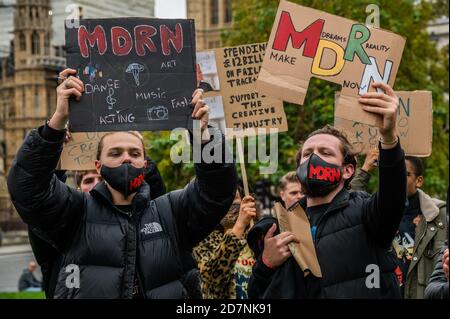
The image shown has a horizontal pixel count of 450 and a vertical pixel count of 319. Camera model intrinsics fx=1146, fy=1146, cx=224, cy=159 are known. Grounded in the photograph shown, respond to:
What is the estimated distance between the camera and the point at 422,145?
21.9ft

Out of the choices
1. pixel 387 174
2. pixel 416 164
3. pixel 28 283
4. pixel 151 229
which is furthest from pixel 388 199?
pixel 28 283

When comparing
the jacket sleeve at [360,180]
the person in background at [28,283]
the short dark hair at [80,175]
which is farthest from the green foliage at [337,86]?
the short dark hair at [80,175]

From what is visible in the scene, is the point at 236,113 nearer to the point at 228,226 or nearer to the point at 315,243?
the point at 228,226

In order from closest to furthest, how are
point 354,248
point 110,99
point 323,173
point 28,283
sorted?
point 354,248, point 323,173, point 110,99, point 28,283

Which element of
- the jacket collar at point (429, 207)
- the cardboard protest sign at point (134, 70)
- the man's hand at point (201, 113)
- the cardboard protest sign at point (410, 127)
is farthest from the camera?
the jacket collar at point (429, 207)

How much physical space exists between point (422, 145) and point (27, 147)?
99.3 inches

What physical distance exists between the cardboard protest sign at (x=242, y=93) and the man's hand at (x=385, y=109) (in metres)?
2.45

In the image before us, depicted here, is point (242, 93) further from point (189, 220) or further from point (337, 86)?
point (337, 86)

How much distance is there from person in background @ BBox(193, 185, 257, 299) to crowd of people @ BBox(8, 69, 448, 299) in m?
1.04

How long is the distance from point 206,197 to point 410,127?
1952 millimetres

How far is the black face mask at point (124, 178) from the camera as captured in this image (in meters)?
5.41

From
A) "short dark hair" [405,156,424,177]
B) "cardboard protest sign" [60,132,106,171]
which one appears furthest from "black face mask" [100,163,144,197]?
"short dark hair" [405,156,424,177]

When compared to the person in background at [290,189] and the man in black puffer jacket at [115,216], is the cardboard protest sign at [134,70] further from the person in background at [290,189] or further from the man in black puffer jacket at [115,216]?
the person in background at [290,189]

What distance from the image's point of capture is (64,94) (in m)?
5.39
